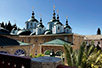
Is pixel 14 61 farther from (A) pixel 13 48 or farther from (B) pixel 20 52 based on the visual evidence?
(B) pixel 20 52

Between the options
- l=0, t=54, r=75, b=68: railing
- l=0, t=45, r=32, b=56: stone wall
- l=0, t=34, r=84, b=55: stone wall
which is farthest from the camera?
l=0, t=34, r=84, b=55: stone wall

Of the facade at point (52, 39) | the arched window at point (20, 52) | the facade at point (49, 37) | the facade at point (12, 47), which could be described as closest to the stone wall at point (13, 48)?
the facade at point (12, 47)

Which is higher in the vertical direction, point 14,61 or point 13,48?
point 14,61

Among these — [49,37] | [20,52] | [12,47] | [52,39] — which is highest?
[49,37]

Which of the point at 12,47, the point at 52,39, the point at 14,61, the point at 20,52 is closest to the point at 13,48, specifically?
the point at 12,47

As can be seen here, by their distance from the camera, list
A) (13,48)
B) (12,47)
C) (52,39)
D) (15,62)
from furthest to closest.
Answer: (52,39) < (13,48) < (12,47) < (15,62)

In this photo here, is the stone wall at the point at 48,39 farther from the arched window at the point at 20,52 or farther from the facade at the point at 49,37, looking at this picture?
the arched window at the point at 20,52

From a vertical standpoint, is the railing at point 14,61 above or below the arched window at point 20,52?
above

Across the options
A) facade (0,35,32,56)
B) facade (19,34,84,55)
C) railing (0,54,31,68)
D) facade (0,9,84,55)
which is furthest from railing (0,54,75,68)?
facade (19,34,84,55)

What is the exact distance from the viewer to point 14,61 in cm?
221

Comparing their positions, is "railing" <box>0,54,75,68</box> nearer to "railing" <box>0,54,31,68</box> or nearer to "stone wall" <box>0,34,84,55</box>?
"railing" <box>0,54,31,68</box>

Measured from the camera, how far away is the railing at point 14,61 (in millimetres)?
1978

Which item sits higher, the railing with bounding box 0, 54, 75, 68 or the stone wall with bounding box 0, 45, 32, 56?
the railing with bounding box 0, 54, 75, 68

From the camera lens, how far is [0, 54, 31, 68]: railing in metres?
1.98
